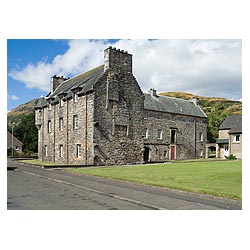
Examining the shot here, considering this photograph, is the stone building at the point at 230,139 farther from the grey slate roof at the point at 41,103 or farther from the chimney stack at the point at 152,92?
the grey slate roof at the point at 41,103

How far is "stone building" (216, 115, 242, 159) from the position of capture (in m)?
39.6

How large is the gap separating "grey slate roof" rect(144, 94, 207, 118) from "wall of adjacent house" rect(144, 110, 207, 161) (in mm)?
648

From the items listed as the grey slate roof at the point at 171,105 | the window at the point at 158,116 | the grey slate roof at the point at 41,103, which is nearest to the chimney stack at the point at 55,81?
the grey slate roof at the point at 41,103

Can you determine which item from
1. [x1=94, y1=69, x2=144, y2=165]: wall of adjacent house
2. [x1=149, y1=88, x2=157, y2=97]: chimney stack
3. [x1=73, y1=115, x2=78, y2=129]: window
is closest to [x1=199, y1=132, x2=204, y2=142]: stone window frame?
[x1=149, y1=88, x2=157, y2=97]: chimney stack

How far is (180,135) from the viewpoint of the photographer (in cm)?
4225

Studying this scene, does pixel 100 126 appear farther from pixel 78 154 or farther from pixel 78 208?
pixel 78 208

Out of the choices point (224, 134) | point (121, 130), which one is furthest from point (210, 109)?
point (121, 130)

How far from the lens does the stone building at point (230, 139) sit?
39.6 m

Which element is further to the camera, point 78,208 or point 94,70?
point 94,70

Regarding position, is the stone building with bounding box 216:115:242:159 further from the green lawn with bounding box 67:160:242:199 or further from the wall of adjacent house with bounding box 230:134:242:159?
the green lawn with bounding box 67:160:242:199

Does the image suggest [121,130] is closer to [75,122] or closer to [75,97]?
[75,122]

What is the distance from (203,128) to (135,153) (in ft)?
69.2

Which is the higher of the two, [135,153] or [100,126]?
[100,126]

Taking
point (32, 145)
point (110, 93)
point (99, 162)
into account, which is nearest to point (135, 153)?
point (99, 162)
